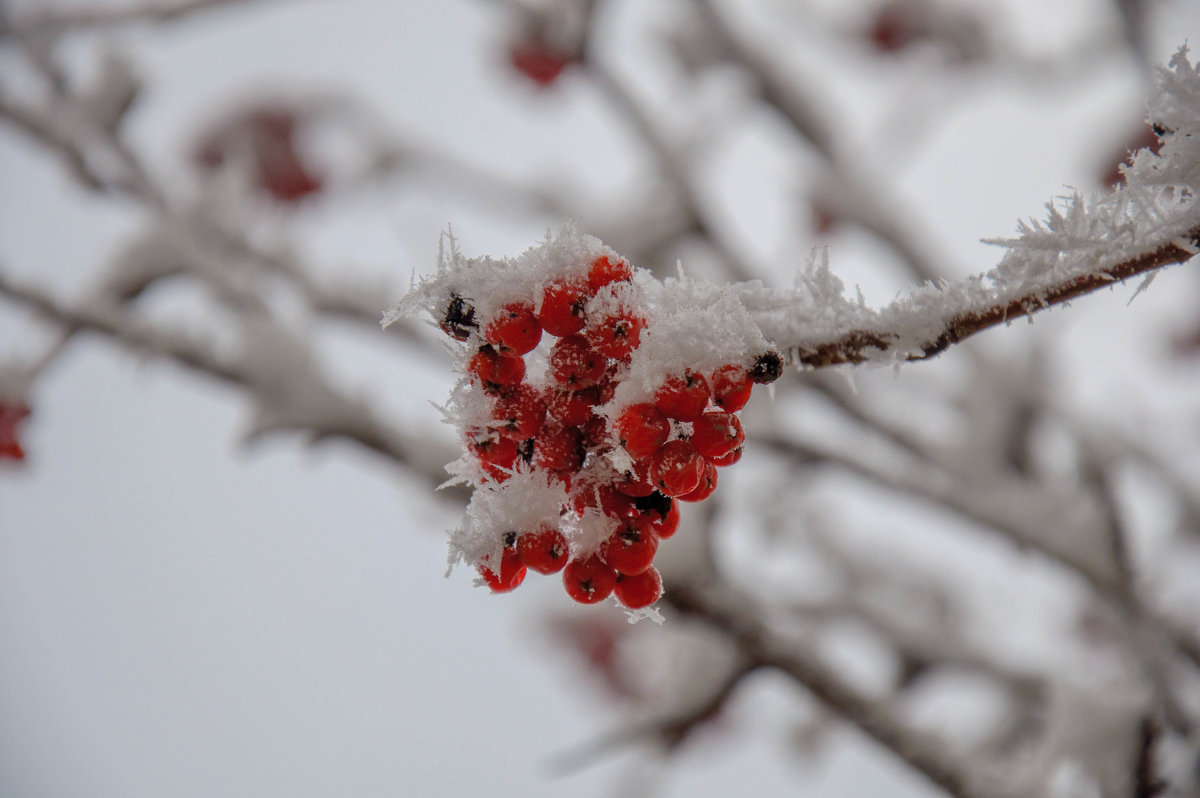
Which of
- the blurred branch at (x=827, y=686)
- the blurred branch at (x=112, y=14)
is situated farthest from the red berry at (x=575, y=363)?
the blurred branch at (x=112, y=14)

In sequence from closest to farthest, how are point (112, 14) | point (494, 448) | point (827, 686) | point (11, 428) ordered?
point (494, 448), point (827, 686), point (11, 428), point (112, 14)

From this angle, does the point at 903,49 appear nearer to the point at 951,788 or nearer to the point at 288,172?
the point at 288,172

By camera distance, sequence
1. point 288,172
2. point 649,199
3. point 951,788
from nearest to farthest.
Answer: point 951,788 → point 649,199 → point 288,172

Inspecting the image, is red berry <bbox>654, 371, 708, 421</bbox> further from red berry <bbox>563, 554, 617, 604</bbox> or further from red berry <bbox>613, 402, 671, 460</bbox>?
red berry <bbox>563, 554, 617, 604</bbox>

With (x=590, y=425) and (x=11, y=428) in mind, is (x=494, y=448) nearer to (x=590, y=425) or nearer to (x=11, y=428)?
(x=590, y=425)

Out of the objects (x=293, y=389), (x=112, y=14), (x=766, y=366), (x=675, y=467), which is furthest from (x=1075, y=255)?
(x=112, y=14)

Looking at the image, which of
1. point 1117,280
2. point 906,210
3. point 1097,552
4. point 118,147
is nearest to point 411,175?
point 118,147
